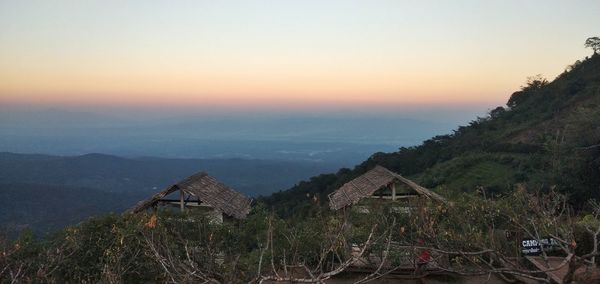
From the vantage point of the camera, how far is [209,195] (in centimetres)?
2023

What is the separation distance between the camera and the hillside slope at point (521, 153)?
26.5m

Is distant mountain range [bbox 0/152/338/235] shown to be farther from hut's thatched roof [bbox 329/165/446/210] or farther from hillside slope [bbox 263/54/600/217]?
hillside slope [bbox 263/54/600/217]

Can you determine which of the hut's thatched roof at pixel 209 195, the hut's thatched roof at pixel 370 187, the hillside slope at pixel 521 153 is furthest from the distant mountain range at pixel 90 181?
the hillside slope at pixel 521 153

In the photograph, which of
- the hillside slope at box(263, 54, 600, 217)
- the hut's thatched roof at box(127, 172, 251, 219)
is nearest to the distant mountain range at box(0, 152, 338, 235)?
the hut's thatched roof at box(127, 172, 251, 219)

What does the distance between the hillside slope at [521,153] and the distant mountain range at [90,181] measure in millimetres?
24036

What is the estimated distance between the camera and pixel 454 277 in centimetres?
1524

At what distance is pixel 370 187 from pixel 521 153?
2705 centimetres

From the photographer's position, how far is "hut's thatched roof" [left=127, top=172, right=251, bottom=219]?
1933 centimetres

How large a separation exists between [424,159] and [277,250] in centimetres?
4148

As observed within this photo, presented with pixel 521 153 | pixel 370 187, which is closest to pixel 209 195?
pixel 370 187

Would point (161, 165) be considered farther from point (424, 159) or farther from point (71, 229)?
point (71, 229)

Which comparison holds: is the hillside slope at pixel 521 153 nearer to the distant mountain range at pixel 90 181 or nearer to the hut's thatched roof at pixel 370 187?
the hut's thatched roof at pixel 370 187

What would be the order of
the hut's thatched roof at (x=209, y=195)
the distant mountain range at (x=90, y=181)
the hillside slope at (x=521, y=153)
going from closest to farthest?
the hut's thatched roof at (x=209, y=195) < the hillside slope at (x=521, y=153) < the distant mountain range at (x=90, y=181)

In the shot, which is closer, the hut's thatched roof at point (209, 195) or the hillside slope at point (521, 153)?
the hut's thatched roof at point (209, 195)
